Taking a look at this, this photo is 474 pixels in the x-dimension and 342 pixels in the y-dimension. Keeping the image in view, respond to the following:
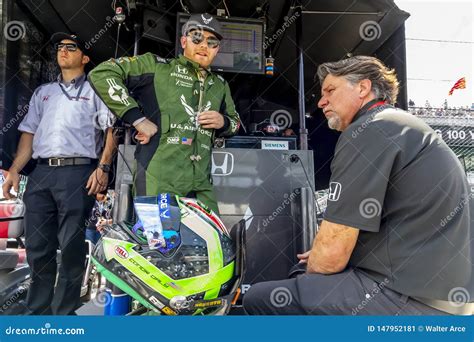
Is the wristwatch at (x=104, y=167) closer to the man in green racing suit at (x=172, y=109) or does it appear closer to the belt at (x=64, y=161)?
the belt at (x=64, y=161)

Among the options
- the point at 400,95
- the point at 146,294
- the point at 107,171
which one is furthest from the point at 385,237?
the point at 400,95

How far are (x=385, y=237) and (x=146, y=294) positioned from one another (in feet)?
2.82

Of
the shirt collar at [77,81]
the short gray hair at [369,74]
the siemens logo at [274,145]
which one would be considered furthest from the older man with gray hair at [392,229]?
the shirt collar at [77,81]

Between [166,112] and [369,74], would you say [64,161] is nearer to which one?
[166,112]

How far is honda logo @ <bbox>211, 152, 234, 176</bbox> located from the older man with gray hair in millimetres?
1299

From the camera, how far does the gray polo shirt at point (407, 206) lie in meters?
1.19

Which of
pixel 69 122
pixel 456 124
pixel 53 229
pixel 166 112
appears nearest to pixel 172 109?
pixel 166 112

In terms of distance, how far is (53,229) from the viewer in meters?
2.55

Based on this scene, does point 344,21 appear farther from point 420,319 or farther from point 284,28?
point 420,319

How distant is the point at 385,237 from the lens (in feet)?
4.13

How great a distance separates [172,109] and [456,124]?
13.1 metres

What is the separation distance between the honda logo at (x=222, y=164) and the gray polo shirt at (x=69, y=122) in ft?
2.44

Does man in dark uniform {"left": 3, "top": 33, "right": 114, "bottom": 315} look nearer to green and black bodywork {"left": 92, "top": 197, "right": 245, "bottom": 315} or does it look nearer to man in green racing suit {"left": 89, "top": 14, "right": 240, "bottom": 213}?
man in green racing suit {"left": 89, "top": 14, "right": 240, "bottom": 213}

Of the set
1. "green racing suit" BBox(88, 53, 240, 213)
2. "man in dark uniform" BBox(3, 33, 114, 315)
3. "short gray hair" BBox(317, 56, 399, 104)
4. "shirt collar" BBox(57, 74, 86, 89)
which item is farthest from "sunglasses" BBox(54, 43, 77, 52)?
"short gray hair" BBox(317, 56, 399, 104)
